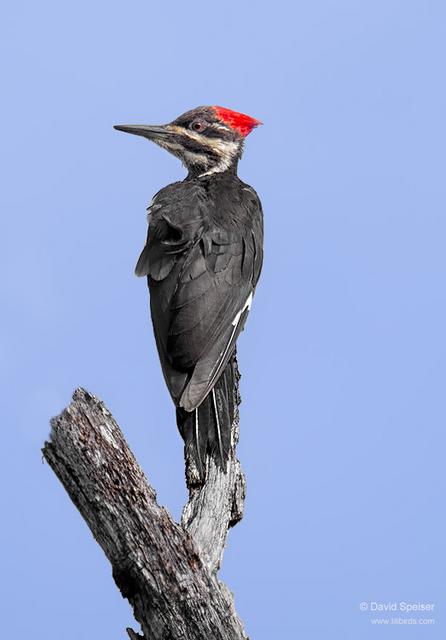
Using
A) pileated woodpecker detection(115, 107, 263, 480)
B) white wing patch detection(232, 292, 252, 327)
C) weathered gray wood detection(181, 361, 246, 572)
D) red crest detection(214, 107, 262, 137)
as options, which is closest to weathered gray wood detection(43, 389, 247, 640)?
weathered gray wood detection(181, 361, 246, 572)

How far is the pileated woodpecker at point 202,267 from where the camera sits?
202 inches

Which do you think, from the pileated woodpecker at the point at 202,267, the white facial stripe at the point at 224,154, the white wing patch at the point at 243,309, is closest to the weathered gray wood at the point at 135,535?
the pileated woodpecker at the point at 202,267

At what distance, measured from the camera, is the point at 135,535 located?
4066 millimetres

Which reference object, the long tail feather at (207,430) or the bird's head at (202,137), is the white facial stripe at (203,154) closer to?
the bird's head at (202,137)

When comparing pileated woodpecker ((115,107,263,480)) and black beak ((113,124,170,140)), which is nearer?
pileated woodpecker ((115,107,263,480))

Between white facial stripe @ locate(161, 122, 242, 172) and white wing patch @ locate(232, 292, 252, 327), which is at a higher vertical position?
white facial stripe @ locate(161, 122, 242, 172)

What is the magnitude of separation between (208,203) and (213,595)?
270cm

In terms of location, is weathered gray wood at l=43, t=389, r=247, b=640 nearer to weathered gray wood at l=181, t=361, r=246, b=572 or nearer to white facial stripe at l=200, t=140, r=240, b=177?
weathered gray wood at l=181, t=361, r=246, b=572

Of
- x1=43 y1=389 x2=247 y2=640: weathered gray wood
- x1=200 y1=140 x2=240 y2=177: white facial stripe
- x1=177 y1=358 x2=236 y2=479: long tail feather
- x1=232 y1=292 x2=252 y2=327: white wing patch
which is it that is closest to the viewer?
x1=43 y1=389 x2=247 y2=640: weathered gray wood

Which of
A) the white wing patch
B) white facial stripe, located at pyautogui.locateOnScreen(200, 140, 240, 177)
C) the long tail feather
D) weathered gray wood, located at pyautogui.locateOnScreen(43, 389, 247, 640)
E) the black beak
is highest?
the black beak

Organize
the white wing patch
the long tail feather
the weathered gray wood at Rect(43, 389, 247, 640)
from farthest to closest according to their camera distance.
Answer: the white wing patch, the long tail feather, the weathered gray wood at Rect(43, 389, 247, 640)

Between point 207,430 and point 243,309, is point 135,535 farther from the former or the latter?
point 243,309

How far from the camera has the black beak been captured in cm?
657

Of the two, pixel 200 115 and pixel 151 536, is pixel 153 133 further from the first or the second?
pixel 151 536
